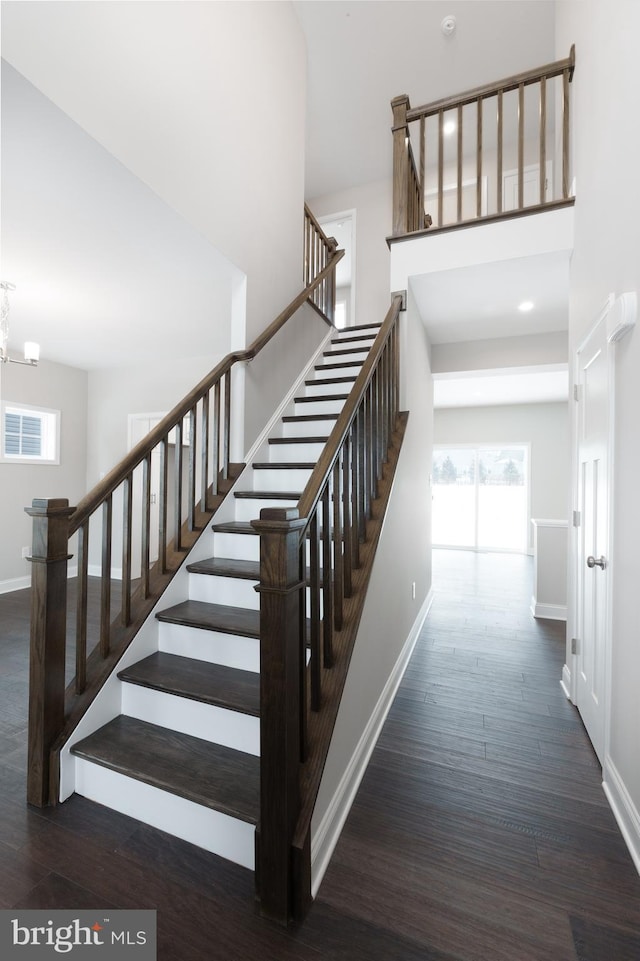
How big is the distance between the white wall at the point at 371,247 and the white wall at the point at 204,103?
2.09 metres

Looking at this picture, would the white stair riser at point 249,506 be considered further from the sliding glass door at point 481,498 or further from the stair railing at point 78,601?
the sliding glass door at point 481,498

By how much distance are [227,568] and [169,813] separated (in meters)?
1.03

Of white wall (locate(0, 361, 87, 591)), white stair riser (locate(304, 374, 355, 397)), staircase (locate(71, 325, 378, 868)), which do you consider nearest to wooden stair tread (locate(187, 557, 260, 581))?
staircase (locate(71, 325, 378, 868))

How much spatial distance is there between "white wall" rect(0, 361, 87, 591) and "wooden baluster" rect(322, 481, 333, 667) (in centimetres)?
420

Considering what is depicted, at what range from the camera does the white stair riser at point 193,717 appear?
1653 millimetres

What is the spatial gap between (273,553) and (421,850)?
3.99 feet

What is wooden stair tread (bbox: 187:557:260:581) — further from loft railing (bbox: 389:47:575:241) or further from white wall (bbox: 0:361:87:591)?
white wall (bbox: 0:361:87:591)

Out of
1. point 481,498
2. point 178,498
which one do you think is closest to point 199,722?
point 178,498

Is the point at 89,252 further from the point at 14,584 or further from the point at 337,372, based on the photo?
the point at 14,584

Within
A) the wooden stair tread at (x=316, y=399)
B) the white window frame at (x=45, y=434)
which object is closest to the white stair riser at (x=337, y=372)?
the wooden stair tread at (x=316, y=399)

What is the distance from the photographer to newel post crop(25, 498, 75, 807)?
160cm

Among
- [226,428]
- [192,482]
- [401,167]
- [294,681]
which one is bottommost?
[294,681]

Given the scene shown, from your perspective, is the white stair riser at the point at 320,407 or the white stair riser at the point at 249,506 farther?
the white stair riser at the point at 320,407

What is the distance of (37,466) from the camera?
5.29 meters
